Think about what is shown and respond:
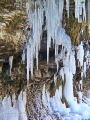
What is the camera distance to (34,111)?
256 inches

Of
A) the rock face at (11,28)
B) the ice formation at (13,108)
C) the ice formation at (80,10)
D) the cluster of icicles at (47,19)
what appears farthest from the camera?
the ice formation at (13,108)

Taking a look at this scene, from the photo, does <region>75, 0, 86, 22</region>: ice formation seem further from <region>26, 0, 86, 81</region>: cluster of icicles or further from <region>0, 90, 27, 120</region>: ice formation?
<region>0, 90, 27, 120</region>: ice formation

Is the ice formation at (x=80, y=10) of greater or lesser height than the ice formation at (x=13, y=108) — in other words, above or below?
above

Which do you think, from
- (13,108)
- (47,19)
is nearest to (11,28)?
(47,19)

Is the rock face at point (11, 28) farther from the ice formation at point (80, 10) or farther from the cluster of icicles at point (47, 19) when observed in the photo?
the ice formation at point (80, 10)

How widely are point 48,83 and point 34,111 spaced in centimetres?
83

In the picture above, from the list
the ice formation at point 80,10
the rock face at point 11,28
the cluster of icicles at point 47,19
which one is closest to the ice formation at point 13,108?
the cluster of icicles at point 47,19

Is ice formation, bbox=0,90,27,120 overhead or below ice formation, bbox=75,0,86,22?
below

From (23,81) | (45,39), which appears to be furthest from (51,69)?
(45,39)

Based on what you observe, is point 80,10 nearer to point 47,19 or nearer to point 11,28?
point 47,19

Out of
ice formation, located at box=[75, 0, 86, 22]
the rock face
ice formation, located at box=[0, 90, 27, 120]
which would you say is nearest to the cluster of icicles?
ice formation, located at box=[75, 0, 86, 22]

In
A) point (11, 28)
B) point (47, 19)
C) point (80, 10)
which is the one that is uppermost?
point (80, 10)

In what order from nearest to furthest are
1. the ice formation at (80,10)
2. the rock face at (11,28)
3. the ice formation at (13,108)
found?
the rock face at (11,28), the ice formation at (80,10), the ice formation at (13,108)

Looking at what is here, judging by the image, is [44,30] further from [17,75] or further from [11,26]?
[17,75]
